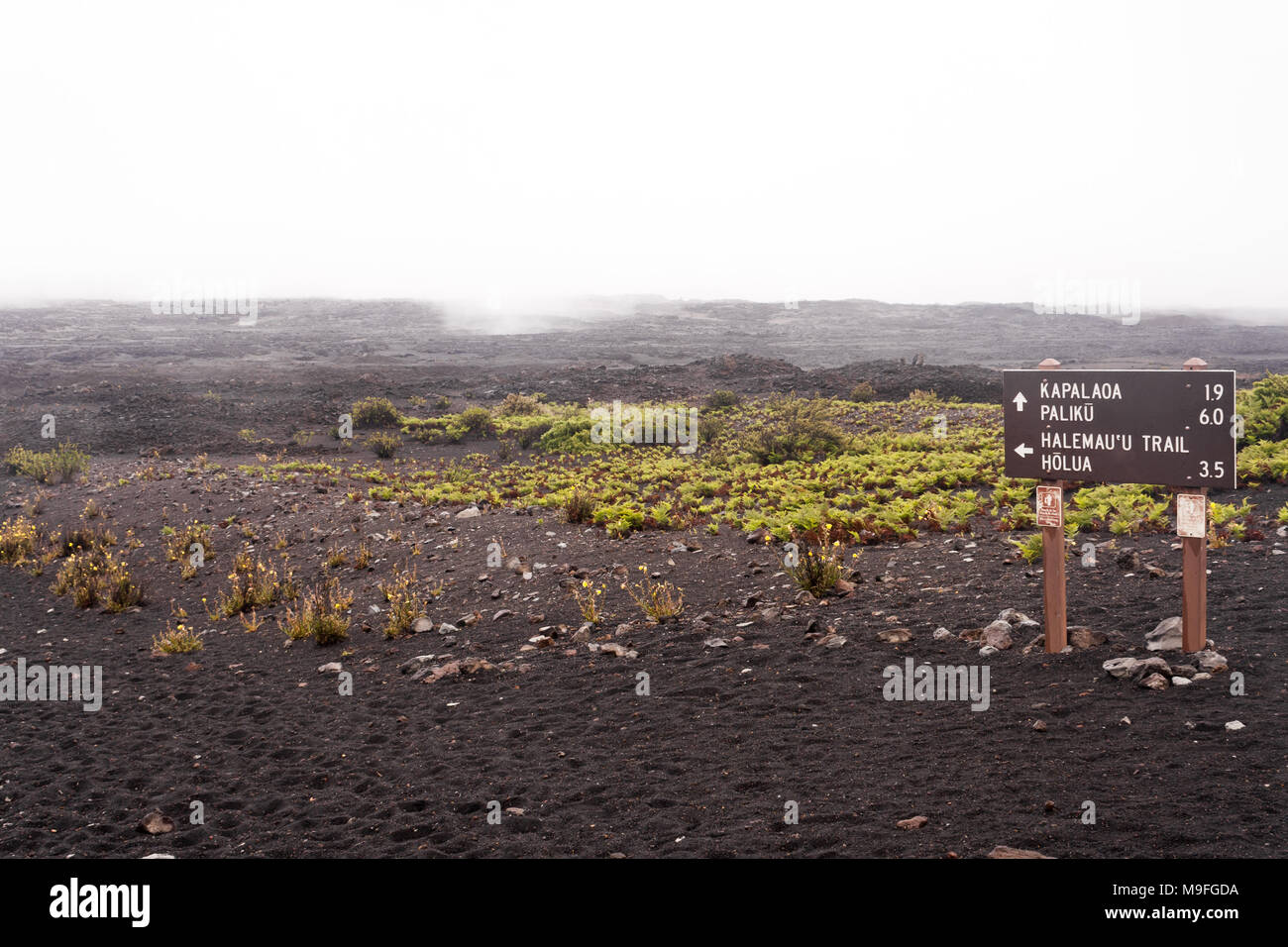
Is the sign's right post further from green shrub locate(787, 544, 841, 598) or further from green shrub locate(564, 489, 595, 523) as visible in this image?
green shrub locate(564, 489, 595, 523)

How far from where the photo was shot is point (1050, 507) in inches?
255

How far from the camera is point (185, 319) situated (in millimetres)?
79500

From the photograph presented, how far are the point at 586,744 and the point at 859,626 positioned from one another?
9.93 feet

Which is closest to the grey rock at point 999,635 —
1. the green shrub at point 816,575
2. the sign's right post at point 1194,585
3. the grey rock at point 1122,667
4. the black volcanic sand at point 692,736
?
the black volcanic sand at point 692,736

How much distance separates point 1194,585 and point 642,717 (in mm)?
4068

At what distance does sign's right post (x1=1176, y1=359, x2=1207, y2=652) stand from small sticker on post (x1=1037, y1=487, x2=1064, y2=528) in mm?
776

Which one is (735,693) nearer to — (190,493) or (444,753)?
(444,753)

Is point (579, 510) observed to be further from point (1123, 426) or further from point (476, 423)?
point (476, 423)

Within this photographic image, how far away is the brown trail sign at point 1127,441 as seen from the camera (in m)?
5.82

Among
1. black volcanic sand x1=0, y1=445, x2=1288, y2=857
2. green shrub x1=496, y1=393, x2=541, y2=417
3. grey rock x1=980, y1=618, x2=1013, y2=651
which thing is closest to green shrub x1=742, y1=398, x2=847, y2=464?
black volcanic sand x1=0, y1=445, x2=1288, y2=857

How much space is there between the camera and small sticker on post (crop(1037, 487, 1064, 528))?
6.46 meters

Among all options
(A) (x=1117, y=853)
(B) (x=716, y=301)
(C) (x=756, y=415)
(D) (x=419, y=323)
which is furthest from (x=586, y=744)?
(B) (x=716, y=301)

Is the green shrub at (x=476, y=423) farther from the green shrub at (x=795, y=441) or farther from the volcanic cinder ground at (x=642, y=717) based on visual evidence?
the volcanic cinder ground at (x=642, y=717)

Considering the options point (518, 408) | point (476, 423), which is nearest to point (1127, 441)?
point (476, 423)
